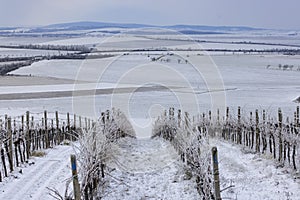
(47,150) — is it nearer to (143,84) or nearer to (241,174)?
(241,174)

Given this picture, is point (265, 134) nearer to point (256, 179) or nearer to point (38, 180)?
point (256, 179)

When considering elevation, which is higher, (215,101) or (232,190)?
(232,190)

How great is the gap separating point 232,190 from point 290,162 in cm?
270

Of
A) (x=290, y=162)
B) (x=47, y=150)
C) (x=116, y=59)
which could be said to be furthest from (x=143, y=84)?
(x=290, y=162)

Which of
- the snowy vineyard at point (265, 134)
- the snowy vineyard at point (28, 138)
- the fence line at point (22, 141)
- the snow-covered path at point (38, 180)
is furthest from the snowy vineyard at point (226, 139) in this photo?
the fence line at point (22, 141)

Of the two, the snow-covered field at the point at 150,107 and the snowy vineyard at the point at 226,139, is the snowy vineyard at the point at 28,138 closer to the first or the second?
the snow-covered field at the point at 150,107

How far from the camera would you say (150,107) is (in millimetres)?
33906

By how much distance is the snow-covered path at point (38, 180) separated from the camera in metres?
8.65

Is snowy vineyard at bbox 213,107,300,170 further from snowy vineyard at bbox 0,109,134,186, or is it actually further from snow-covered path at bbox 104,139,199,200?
snowy vineyard at bbox 0,109,134,186

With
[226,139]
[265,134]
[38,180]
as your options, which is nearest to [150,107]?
[226,139]

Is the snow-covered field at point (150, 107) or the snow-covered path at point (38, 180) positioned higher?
the snow-covered path at point (38, 180)

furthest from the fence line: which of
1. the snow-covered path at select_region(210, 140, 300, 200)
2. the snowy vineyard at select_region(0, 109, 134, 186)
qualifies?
the snow-covered path at select_region(210, 140, 300, 200)

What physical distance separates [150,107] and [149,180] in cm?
2355

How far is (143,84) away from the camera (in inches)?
1853
